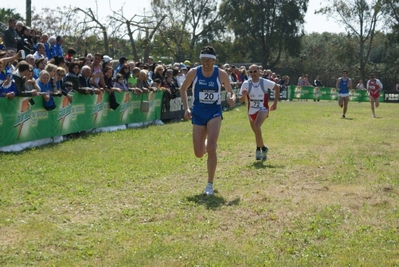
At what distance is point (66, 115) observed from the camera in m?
15.6

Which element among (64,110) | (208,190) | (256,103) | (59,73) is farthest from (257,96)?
(64,110)

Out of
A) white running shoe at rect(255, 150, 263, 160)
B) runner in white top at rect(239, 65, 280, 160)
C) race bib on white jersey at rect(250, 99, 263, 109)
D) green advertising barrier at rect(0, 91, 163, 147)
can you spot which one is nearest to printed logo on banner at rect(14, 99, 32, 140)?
green advertising barrier at rect(0, 91, 163, 147)

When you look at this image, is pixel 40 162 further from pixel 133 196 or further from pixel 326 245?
pixel 326 245

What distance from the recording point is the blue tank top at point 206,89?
369 inches

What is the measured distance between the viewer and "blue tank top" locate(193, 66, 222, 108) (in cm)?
938

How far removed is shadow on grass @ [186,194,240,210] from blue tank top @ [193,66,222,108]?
1.40 m

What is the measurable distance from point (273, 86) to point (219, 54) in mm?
51312

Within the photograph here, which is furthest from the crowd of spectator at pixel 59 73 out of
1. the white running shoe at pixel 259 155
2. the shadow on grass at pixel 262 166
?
the shadow on grass at pixel 262 166

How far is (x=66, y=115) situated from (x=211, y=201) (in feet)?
25.6

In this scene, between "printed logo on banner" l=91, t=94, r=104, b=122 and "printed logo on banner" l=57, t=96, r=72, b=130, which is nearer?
"printed logo on banner" l=57, t=96, r=72, b=130

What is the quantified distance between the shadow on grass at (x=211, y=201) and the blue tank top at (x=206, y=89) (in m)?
1.40

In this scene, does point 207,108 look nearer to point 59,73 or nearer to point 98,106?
point 59,73

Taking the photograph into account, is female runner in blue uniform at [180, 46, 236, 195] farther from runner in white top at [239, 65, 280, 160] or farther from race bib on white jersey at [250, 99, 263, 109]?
race bib on white jersey at [250, 99, 263, 109]

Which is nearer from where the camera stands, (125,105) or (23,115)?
(23,115)
